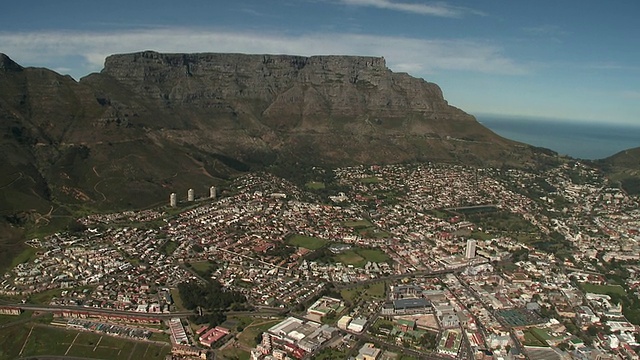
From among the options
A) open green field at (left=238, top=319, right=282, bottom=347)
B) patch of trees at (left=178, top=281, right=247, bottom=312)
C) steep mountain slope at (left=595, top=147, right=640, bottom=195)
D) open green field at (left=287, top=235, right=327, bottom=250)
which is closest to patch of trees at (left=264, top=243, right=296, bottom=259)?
open green field at (left=287, top=235, right=327, bottom=250)

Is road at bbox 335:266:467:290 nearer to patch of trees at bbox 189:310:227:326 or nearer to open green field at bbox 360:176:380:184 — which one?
patch of trees at bbox 189:310:227:326

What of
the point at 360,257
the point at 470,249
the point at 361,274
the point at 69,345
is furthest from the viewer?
the point at 360,257

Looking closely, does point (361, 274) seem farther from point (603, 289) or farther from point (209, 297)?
point (603, 289)

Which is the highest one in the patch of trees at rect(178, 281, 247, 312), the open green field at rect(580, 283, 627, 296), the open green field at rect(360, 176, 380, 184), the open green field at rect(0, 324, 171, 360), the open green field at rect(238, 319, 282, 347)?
the open green field at rect(360, 176, 380, 184)

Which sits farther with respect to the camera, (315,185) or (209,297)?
(315,185)

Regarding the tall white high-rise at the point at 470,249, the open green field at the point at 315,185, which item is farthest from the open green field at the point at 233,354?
the open green field at the point at 315,185

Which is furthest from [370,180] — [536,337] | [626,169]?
[536,337]

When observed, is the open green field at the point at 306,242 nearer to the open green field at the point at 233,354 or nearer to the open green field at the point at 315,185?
the open green field at the point at 233,354

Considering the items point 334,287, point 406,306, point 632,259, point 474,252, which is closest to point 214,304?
point 334,287
